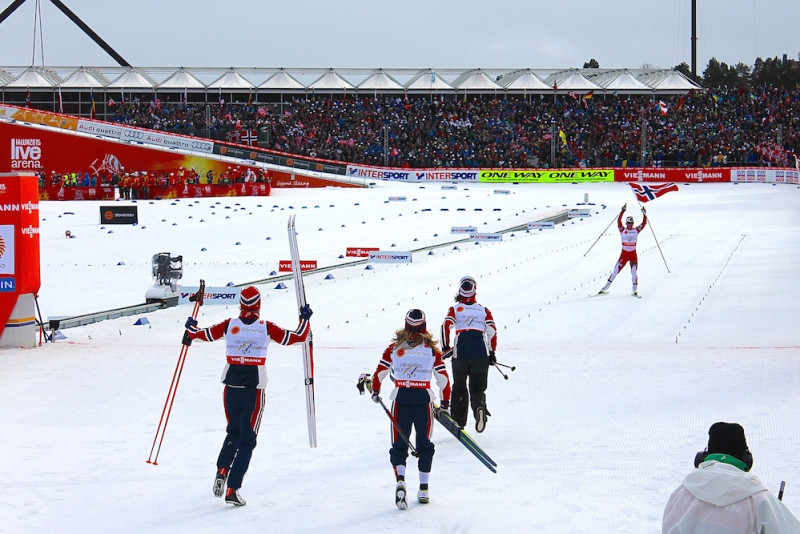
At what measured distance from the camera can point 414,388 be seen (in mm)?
7441

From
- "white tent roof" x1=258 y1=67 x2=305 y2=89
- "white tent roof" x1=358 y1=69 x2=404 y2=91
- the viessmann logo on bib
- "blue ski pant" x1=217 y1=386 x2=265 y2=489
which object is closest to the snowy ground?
"blue ski pant" x1=217 y1=386 x2=265 y2=489

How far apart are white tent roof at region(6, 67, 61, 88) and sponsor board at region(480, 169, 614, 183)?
30456 millimetres

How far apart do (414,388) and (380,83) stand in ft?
196

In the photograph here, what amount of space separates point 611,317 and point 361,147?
1729 inches

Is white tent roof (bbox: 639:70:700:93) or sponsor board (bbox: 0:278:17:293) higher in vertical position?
white tent roof (bbox: 639:70:700:93)

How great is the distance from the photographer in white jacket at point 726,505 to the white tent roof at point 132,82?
6424 centimetres

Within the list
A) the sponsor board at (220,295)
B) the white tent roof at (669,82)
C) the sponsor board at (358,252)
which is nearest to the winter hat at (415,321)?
the sponsor board at (220,295)

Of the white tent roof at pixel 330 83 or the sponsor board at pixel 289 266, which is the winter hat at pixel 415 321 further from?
the white tent roof at pixel 330 83

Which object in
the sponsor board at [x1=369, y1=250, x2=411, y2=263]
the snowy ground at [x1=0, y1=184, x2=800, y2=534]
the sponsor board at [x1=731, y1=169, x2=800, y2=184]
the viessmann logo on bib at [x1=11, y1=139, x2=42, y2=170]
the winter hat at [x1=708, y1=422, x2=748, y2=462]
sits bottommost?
the snowy ground at [x1=0, y1=184, x2=800, y2=534]

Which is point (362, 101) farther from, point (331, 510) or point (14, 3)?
point (331, 510)

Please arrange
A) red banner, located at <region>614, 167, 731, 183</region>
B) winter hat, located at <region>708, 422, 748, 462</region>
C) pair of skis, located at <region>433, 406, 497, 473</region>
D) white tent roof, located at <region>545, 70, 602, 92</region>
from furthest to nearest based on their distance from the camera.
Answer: white tent roof, located at <region>545, 70, 602, 92</region> → red banner, located at <region>614, 167, 731, 183</region> → pair of skis, located at <region>433, 406, 497, 473</region> → winter hat, located at <region>708, 422, 748, 462</region>

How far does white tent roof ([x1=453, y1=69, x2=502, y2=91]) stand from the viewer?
6538 cm

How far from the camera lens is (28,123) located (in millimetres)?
53719

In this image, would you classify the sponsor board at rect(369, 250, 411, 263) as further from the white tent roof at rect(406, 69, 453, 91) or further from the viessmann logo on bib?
the white tent roof at rect(406, 69, 453, 91)
